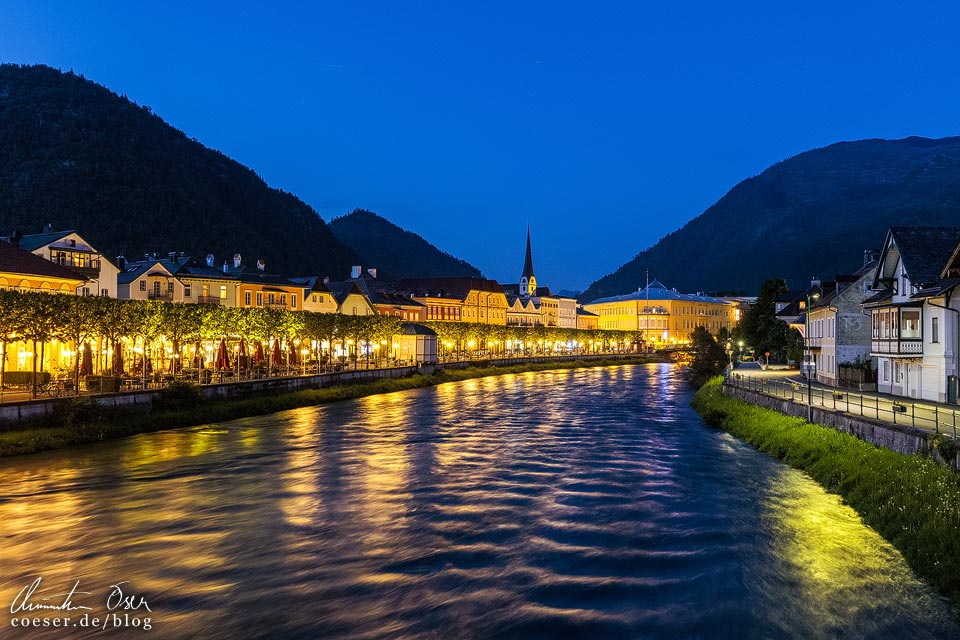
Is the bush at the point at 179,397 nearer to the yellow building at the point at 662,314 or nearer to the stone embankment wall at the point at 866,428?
the stone embankment wall at the point at 866,428

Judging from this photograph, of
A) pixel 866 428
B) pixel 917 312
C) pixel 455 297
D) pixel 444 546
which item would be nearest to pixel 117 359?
pixel 444 546

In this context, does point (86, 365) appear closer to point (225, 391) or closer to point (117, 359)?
point (117, 359)

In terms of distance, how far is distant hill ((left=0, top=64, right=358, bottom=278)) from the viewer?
5438 inches

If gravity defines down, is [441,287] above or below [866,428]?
above

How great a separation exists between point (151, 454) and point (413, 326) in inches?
2290

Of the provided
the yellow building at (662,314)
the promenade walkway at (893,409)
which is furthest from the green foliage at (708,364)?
the yellow building at (662,314)

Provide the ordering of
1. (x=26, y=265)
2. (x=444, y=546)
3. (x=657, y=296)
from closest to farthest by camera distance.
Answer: (x=444, y=546)
(x=26, y=265)
(x=657, y=296)

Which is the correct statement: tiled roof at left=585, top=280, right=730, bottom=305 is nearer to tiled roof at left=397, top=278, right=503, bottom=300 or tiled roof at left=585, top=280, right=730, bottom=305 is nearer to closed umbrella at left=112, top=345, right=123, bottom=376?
tiled roof at left=397, top=278, right=503, bottom=300

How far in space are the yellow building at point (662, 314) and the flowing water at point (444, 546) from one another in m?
141

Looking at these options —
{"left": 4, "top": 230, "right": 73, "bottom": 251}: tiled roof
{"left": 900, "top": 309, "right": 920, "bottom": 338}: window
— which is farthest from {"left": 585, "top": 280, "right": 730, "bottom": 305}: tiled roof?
{"left": 4, "top": 230, "right": 73, "bottom": 251}: tiled roof

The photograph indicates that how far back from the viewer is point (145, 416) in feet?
117

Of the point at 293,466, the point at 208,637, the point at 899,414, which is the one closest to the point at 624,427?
the point at 899,414

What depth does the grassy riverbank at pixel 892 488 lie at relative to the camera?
48.9 ft

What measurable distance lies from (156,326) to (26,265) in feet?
33.2
